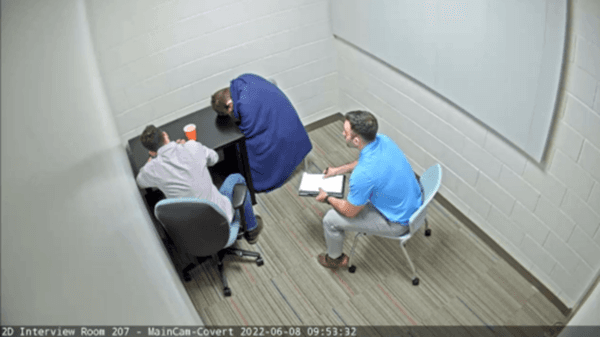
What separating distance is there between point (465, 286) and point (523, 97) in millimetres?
1291

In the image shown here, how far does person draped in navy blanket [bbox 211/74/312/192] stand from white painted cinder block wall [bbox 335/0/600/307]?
0.83 metres

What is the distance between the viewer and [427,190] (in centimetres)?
257

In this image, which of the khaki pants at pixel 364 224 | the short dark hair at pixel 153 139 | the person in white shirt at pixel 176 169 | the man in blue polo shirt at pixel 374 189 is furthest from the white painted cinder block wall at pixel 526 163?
the short dark hair at pixel 153 139

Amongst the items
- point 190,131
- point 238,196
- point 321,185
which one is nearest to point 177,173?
point 238,196

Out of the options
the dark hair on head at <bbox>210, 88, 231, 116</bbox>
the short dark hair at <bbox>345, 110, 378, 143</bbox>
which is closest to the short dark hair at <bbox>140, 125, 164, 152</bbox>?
the dark hair on head at <bbox>210, 88, 231, 116</bbox>

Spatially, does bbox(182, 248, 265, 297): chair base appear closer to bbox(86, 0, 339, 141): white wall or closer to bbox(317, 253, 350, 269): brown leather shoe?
bbox(317, 253, 350, 269): brown leather shoe

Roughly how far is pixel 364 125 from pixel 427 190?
579 mm

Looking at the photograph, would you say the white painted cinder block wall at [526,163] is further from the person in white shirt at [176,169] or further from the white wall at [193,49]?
the person in white shirt at [176,169]

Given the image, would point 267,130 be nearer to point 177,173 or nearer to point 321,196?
point 321,196

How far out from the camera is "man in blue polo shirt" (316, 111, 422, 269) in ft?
7.85

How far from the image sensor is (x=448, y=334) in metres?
2.66

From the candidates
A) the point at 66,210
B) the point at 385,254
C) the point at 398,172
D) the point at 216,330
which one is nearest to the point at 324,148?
the point at 385,254

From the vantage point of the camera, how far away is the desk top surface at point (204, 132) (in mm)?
2889

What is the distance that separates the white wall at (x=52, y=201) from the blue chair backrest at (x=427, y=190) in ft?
6.94
